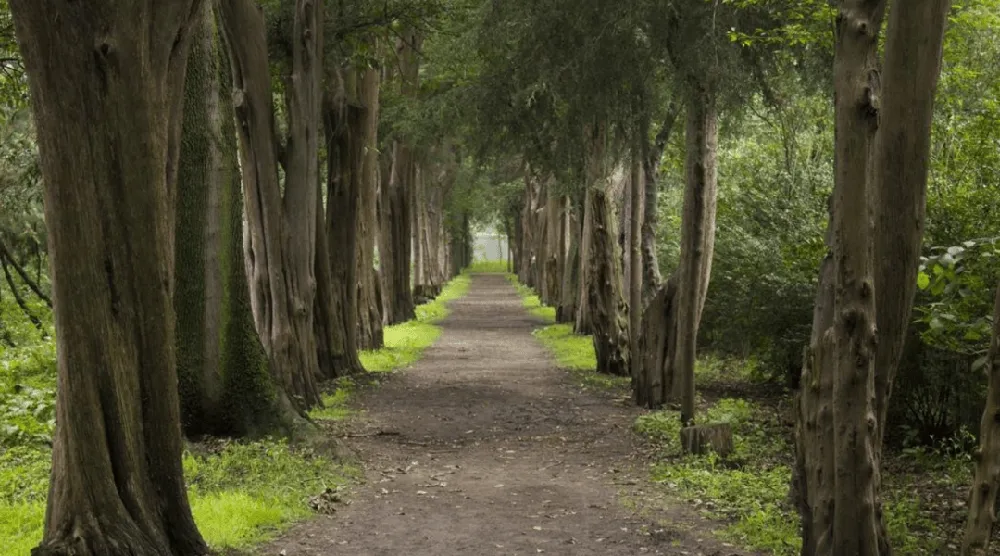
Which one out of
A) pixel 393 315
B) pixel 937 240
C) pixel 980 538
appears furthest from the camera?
pixel 393 315

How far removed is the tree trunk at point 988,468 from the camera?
16.7 ft

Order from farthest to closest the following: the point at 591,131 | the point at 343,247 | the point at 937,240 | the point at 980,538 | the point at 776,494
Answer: the point at 343,247 → the point at 591,131 → the point at 937,240 → the point at 776,494 → the point at 980,538

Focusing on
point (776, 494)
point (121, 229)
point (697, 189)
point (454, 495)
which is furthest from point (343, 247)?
point (121, 229)

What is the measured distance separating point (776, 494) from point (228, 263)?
5.85 m

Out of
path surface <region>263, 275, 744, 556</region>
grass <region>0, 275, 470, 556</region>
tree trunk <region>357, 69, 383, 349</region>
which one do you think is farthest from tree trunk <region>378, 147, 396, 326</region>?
grass <region>0, 275, 470, 556</region>

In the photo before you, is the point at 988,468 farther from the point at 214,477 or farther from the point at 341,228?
the point at 341,228

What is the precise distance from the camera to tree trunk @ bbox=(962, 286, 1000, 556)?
5.08m

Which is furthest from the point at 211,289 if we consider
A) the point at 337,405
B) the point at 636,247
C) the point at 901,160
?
the point at 636,247

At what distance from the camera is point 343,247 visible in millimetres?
20984

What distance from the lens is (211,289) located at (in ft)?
38.2

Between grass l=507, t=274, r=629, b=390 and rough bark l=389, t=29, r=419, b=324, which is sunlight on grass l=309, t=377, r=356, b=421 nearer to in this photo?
grass l=507, t=274, r=629, b=390

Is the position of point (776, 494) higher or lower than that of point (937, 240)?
lower

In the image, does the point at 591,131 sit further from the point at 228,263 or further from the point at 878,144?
the point at 878,144

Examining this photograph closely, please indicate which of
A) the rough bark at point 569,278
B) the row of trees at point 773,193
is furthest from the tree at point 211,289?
the rough bark at point 569,278
